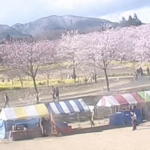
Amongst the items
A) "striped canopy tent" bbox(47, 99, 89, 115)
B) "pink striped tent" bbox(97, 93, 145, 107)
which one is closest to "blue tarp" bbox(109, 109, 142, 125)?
"pink striped tent" bbox(97, 93, 145, 107)

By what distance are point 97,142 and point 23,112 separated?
18.2ft

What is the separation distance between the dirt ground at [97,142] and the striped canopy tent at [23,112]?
5.77 feet

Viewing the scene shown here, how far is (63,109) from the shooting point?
24.5 meters

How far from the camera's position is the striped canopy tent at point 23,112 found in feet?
76.4

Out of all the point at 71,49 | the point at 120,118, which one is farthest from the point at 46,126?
the point at 71,49

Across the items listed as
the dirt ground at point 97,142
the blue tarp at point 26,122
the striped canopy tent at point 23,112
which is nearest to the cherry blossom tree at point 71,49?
the striped canopy tent at point 23,112

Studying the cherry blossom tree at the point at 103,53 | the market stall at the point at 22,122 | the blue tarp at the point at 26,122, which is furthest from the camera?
the cherry blossom tree at the point at 103,53

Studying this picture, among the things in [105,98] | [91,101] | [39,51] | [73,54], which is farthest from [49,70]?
[105,98]

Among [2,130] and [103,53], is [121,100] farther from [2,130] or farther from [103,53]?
[103,53]

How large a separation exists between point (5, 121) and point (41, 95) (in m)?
16.5

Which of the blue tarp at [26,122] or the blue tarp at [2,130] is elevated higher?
the blue tarp at [26,122]

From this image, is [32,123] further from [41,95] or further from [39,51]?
[39,51]

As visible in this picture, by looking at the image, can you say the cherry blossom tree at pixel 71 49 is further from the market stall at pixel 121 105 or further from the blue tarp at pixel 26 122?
the blue tarp at pixel 26 122

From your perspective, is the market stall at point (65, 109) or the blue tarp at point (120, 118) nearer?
the market stall at point (65, 109)
